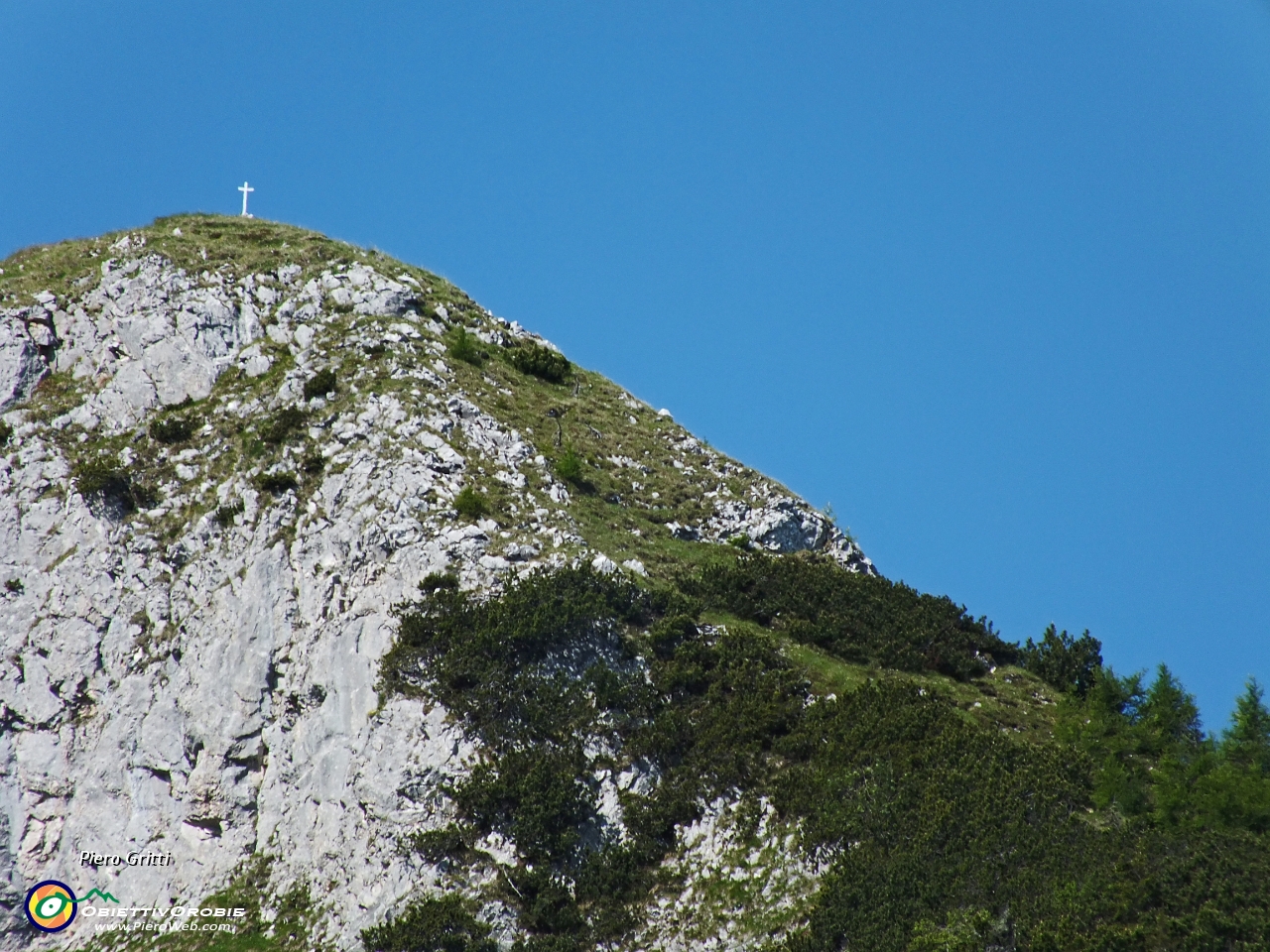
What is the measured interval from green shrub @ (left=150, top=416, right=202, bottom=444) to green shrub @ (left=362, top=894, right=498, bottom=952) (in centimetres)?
2598

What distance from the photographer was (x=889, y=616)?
156ft

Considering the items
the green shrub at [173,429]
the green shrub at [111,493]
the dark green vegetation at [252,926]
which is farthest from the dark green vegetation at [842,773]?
the green shrub at [173,429]

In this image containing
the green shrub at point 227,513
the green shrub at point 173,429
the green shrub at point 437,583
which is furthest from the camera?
the green shrub at point 173,429

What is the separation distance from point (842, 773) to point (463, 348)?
94.2ft

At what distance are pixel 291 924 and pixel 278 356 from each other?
88.4 feet

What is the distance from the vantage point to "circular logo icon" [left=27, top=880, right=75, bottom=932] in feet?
144

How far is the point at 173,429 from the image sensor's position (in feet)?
175

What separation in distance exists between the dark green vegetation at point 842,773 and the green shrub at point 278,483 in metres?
9.46

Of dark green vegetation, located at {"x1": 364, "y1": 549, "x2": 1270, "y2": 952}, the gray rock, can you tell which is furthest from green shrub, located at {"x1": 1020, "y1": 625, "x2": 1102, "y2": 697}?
the gray rock

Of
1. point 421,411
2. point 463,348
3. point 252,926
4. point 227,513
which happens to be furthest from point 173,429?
point 252,926

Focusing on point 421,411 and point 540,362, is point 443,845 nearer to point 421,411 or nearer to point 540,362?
point 421,411

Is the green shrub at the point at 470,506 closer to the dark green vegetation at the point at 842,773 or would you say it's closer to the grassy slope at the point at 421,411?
the grassy slope at the point at 421,411

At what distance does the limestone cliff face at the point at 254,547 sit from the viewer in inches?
1630

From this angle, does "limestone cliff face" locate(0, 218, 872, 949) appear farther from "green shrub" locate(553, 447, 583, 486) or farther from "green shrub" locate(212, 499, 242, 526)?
"green shrub" locate(553, 447, 583, 486)
